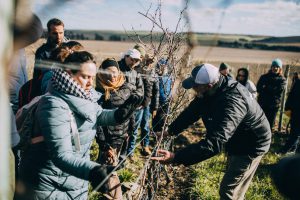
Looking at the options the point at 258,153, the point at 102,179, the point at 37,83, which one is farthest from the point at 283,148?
the point at 102,179

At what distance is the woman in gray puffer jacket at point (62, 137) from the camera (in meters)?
1.86

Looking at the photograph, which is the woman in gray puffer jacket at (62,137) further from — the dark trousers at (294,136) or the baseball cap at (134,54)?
the dark trousers at (294,136)

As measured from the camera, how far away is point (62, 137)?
6.14ft

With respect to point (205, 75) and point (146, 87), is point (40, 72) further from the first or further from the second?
point (146, 87)

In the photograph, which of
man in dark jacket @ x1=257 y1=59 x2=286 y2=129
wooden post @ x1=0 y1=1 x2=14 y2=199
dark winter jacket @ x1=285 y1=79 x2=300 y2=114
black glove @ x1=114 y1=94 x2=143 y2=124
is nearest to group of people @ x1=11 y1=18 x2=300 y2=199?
black glove @ x1=114 y1=94 x2=143 y2=124

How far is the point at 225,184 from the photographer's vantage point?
11.9ft

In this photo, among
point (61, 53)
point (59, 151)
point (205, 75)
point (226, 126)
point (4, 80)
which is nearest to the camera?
point (4, 80)

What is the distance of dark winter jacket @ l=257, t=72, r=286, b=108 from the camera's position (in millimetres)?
6832

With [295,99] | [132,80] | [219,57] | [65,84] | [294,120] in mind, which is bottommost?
[294,120]

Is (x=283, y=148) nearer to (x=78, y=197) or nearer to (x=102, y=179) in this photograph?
(x=78, y=197)

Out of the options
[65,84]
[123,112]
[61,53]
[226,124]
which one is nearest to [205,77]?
[226,124]

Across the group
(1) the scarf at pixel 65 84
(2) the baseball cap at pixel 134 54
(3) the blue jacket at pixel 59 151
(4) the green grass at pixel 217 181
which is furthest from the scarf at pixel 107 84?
(4) the green grass at pixel 217 181

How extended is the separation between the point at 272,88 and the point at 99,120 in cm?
544

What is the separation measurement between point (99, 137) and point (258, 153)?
1.83 m
